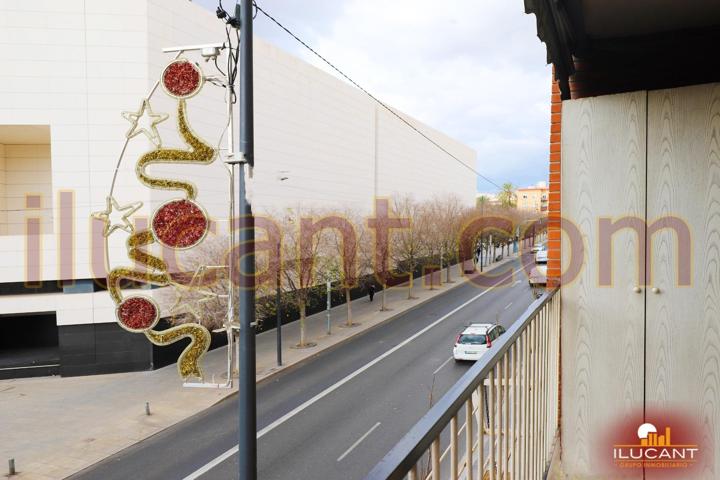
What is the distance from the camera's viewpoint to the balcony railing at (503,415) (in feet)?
3.93

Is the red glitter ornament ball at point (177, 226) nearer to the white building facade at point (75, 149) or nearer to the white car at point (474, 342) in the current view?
the white car at point (474, 342)

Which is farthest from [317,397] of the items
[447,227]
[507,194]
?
[507,194]

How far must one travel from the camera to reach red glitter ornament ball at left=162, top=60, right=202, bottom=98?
314 inches

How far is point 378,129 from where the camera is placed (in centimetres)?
4034

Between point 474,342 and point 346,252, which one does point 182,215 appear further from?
point 346,252

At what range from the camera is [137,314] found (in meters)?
9.16

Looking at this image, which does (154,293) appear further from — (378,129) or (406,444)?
(378,129)

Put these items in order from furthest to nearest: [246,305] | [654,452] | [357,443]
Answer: [357,443] → [246,305] → [654,452]

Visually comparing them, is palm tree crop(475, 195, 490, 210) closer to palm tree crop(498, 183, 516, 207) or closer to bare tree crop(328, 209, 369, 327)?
palm tree crop(498, 183, 516, 207)

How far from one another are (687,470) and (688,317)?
3.42 ft

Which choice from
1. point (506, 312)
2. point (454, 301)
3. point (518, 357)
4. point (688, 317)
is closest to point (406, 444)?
point (518, 357)

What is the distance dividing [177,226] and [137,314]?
87.4 inches

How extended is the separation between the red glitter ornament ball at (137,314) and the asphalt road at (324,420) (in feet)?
14.9

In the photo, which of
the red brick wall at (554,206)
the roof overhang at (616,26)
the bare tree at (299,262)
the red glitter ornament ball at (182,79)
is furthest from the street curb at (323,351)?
the roof overhang at (616,26)
